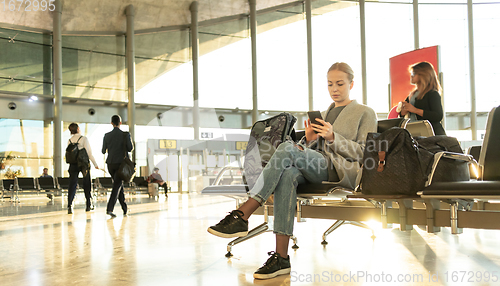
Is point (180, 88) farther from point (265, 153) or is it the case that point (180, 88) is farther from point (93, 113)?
point (265, 153)

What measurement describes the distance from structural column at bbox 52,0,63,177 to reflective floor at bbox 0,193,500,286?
495 inches

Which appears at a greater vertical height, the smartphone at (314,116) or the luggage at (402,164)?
the smartphone at (314,116)

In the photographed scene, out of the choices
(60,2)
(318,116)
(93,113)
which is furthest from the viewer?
(93,113)

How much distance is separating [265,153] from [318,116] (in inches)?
20.1

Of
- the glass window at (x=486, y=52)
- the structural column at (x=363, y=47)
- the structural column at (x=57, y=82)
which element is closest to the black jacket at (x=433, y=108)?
the structural column at (x=363, y=47)

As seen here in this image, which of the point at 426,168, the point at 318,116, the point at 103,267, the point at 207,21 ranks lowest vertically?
the point at 103,267

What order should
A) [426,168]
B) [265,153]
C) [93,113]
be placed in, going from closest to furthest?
[426,168] < [265,153] < [93,113]

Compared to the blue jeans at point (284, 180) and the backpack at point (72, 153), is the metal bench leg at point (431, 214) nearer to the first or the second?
the blue jeans at point (284, 180)

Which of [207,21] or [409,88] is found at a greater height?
[207,21]

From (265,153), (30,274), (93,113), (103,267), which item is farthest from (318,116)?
(93,113)

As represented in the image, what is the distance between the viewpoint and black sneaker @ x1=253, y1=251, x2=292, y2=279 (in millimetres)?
2104

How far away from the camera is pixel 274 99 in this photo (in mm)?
17406

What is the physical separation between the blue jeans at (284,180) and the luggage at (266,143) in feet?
1.41

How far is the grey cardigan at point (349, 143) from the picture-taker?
7.42ft
